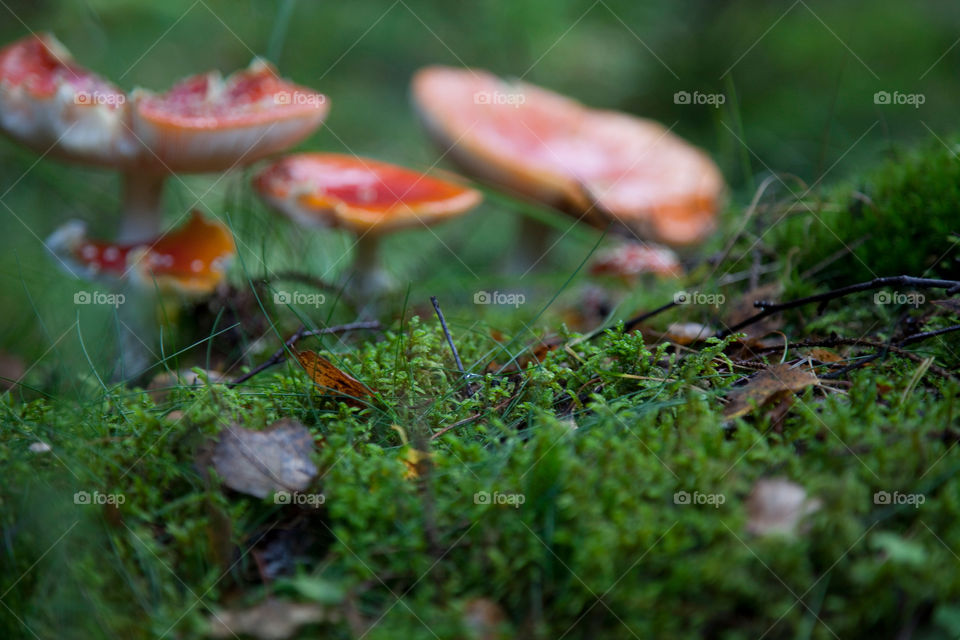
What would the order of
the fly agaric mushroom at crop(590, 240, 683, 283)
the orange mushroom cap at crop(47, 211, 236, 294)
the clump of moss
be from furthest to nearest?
the fly agaric mushroom at crop(590, 240, 683, 283)
the orange mushroom cap at crop(47, 211, 236, 294)
the clump of moss

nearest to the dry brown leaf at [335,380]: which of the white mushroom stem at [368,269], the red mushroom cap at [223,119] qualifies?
the red mushroom cap at [223,119]

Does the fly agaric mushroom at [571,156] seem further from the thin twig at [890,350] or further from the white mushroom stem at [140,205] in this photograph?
the thin twig at [890,350]

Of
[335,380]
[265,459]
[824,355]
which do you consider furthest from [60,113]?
[824,355]

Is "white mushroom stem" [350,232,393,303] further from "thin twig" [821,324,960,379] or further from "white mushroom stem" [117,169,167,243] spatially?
"thin twig" [821,324,960,379]

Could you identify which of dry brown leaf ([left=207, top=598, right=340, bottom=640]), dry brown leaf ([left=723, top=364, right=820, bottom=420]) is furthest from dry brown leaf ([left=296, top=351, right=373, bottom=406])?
dry brown leaf ([left=723, top=364, right=820, bottom=420])

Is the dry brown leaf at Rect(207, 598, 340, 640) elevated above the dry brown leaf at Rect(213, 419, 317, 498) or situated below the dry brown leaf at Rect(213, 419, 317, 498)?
below

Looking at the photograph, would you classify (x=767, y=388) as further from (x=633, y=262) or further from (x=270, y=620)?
(x=633, y=262)
